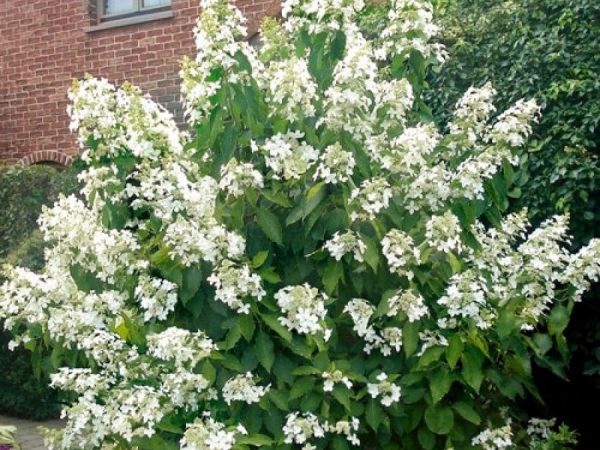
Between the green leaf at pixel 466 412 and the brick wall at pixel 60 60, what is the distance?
664 cm

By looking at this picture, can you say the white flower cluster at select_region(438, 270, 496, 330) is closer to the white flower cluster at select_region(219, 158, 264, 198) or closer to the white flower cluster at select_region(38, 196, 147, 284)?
the white flower cluster at select_region(219, 158, 264, 198)

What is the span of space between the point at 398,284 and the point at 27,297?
1729 millimetres

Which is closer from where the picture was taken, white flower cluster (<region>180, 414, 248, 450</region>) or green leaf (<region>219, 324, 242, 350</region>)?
white flower cluster (<region>180, 414, 248, 450</region>)

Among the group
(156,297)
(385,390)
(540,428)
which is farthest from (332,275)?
(540,428)

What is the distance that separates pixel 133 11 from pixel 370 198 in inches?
310

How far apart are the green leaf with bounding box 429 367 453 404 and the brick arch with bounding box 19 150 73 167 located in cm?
791

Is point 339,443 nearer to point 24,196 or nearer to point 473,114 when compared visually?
point 473,114

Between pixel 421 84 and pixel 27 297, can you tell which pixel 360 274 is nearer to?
pixel 421 84

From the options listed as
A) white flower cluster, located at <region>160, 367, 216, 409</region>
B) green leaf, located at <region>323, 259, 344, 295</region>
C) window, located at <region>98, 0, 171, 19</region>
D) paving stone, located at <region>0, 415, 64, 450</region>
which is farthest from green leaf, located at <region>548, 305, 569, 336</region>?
window, located at <region>98, 0, 171, 19</region>

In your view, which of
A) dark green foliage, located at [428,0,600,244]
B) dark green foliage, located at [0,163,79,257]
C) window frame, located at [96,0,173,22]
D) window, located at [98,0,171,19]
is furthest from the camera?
window, located at [98,0,171,19]

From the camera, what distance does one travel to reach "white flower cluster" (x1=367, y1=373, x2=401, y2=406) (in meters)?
3.38

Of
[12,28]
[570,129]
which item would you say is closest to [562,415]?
[570,129]

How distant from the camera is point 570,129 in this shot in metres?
4.90

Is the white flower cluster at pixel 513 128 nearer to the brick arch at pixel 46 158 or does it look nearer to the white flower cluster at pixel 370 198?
the white flower cluster at pixel 370 198
